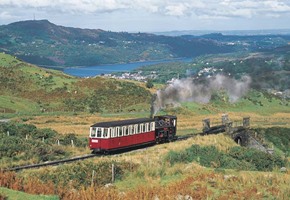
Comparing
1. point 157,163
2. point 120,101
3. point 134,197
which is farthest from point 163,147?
point 120,101

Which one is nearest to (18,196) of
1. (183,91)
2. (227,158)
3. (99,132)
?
(99,132)

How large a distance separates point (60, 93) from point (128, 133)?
242ft

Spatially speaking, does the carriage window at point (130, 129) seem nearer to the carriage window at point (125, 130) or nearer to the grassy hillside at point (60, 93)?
the carriage window at point (125, 130)

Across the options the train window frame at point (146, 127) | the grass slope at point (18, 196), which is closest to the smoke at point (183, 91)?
the train window frame at point (146, 127)

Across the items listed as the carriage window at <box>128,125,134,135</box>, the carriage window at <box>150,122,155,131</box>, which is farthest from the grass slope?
the carriage window at <box>150,122,155,131</box>

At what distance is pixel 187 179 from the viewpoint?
25891mm

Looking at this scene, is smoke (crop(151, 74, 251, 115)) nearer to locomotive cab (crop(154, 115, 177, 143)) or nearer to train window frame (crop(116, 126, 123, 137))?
locomotive cab (crop(154, 115, 177, 143))

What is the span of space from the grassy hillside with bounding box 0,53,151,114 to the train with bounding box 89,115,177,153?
48.3 metres

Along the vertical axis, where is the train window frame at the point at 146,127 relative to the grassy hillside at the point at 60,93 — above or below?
above

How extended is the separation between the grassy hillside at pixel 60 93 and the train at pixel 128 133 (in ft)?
159

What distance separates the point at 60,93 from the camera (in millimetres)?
112125

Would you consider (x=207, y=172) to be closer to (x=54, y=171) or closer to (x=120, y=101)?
(x=54, y=171)

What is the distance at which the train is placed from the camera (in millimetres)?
39375

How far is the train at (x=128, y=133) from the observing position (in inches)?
1550
